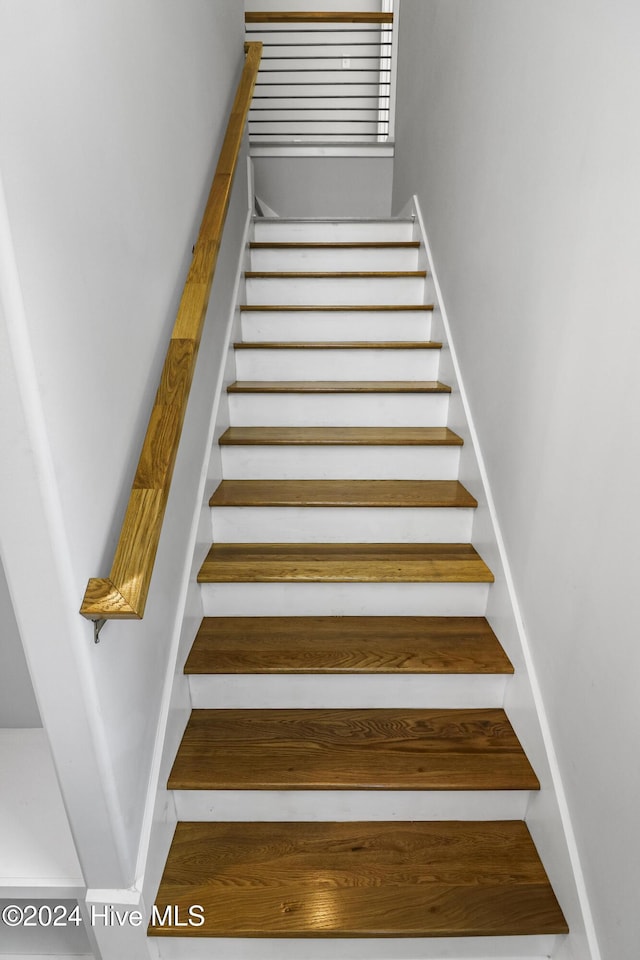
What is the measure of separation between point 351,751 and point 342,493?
853 mm

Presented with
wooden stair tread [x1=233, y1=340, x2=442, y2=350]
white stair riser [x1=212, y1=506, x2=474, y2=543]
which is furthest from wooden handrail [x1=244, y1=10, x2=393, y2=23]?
white stair riser [x1=212, y1=506, x2=474, y2=543]

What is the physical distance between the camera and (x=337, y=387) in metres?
2.40

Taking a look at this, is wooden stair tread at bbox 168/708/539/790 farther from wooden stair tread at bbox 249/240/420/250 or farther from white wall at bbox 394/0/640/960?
wooden stair tread at bbox 249/240/420/250

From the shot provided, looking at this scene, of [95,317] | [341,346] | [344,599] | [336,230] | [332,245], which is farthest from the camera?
[336,230]

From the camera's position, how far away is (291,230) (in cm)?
325

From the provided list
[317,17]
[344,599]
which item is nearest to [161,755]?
[344,599]

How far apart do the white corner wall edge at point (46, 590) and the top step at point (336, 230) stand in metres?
2.65

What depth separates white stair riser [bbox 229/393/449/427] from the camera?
2.42 metres

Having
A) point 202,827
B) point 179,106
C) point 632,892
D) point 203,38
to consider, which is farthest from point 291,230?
point 632,892

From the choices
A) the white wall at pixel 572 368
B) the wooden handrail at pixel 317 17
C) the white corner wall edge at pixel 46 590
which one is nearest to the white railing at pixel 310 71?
the wooden handrail at pixel 317 17

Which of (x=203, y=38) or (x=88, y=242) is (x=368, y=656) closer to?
(x=88, y=242)

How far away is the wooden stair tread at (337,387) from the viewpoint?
2381 millimetres

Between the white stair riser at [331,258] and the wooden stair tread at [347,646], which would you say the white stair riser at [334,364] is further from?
the wooden stair tread at [347,646]

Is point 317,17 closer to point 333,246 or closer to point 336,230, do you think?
point 336,230
